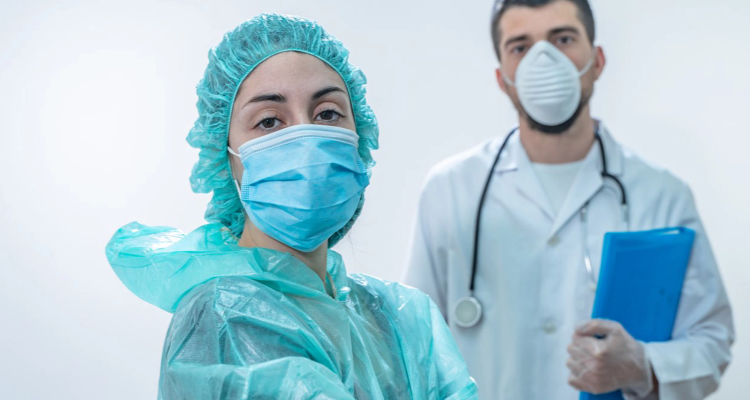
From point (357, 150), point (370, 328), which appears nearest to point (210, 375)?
point (370, 328)

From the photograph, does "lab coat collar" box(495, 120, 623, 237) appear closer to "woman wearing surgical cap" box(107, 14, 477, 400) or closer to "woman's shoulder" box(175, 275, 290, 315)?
"woman wearing surgical cap" box(107, 14, 477, 400)

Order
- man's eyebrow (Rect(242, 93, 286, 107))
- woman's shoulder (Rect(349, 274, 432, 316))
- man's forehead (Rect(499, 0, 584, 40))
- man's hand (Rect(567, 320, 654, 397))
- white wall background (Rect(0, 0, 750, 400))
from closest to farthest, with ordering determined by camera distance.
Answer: man's eyebrow (Rect(242, 93, 286, 107)), woman's shoulder (Rect(349, 274, 432, 316)), man's hand (Rect(567, 320, 654, 397)), man's forehead (Rect(499, 0, 584, 40)), white wall background (Rect(0, 0, 750, 400))

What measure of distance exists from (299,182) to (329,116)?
10cm

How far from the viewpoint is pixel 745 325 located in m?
1.92

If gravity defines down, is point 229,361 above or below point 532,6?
below

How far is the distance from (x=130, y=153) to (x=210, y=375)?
1.15 meters

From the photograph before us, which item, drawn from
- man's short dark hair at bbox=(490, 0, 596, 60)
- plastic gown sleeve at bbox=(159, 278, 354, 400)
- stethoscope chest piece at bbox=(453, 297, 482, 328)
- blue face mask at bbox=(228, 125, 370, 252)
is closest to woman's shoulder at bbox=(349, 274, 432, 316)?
blue face mask at bbox=(228, 125, 370, 252)

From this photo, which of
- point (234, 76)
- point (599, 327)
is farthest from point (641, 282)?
point (234, 76)

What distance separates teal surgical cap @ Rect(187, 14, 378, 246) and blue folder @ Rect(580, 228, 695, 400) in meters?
0.71

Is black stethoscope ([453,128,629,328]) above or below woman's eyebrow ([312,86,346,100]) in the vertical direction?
below

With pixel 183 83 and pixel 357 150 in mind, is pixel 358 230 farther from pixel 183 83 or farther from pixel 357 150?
pixel 357 150

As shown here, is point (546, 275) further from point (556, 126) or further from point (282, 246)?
point (282, 246)

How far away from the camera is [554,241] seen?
1640mm

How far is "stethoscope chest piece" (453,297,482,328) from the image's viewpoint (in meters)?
1.65
